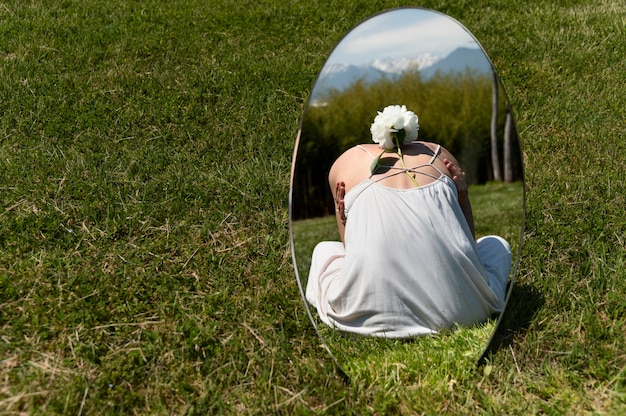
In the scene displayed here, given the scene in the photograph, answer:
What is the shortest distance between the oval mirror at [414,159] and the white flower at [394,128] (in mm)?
31

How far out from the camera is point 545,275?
3.77m

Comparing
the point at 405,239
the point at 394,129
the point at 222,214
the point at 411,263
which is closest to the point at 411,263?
the point at 411,263

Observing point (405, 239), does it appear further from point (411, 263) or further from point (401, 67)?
point (401, 67)

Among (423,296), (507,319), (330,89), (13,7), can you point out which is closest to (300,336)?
(423,296)

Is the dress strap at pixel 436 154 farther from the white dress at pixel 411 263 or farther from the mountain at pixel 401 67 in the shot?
the mountain at pixel 401 67

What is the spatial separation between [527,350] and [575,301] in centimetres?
49

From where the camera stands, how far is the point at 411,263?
9.70 feet

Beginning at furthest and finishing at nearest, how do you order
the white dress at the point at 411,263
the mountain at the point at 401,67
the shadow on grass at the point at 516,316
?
the shadow on grass at the point at 516,316 → the mountain at the point at 401,67 → the white dress at the point at 411,263

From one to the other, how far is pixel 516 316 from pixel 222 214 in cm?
201

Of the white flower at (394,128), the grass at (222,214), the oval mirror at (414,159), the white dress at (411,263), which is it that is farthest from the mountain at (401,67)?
the grass at (222,214)

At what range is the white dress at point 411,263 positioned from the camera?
2.94 m

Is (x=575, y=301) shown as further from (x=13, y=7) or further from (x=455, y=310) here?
(x=13, y=7)

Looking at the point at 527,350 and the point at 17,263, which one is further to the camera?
the point at 17,263

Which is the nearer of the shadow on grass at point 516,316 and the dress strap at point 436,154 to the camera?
the dress strap at point 436,154
